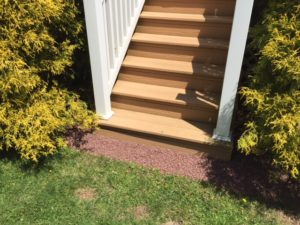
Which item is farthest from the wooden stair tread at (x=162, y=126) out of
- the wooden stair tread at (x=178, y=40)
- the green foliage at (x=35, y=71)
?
the wooden stair tread at (x=178, y=40)

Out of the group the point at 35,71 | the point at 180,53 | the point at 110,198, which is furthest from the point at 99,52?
the point at 110,198

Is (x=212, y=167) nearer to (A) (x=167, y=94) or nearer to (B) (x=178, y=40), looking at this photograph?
(A) (x=167, y=94)

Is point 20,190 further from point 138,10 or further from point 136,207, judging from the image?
point 138,10

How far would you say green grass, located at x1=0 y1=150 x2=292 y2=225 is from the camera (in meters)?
2.80

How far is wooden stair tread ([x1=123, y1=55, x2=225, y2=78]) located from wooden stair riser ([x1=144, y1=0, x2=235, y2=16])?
680 mm

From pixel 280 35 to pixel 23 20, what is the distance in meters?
2.14

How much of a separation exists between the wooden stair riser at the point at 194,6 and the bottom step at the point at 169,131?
4.50ft

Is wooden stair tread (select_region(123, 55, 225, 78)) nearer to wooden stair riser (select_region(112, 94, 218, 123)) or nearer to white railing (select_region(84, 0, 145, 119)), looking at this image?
white railing (select_region(84, 0, 145, 119))

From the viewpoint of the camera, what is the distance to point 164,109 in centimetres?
373

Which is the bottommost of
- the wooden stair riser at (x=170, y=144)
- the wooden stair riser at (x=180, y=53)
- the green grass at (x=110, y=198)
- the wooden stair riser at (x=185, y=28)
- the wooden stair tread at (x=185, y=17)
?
the green grass at (x=110, y=198)

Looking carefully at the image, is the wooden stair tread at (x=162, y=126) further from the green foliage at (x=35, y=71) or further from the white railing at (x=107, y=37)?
the green foliage at (x=35, y=71)

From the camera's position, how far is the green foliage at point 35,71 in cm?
288

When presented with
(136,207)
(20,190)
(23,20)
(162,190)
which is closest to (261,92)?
(162,190)

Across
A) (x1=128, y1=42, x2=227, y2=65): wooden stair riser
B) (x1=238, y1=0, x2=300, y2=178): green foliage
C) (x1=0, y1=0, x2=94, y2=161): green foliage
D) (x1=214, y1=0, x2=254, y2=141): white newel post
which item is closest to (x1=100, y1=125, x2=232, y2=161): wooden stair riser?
(x1=214, y1=0, x2=254, y2=141): white newel post
